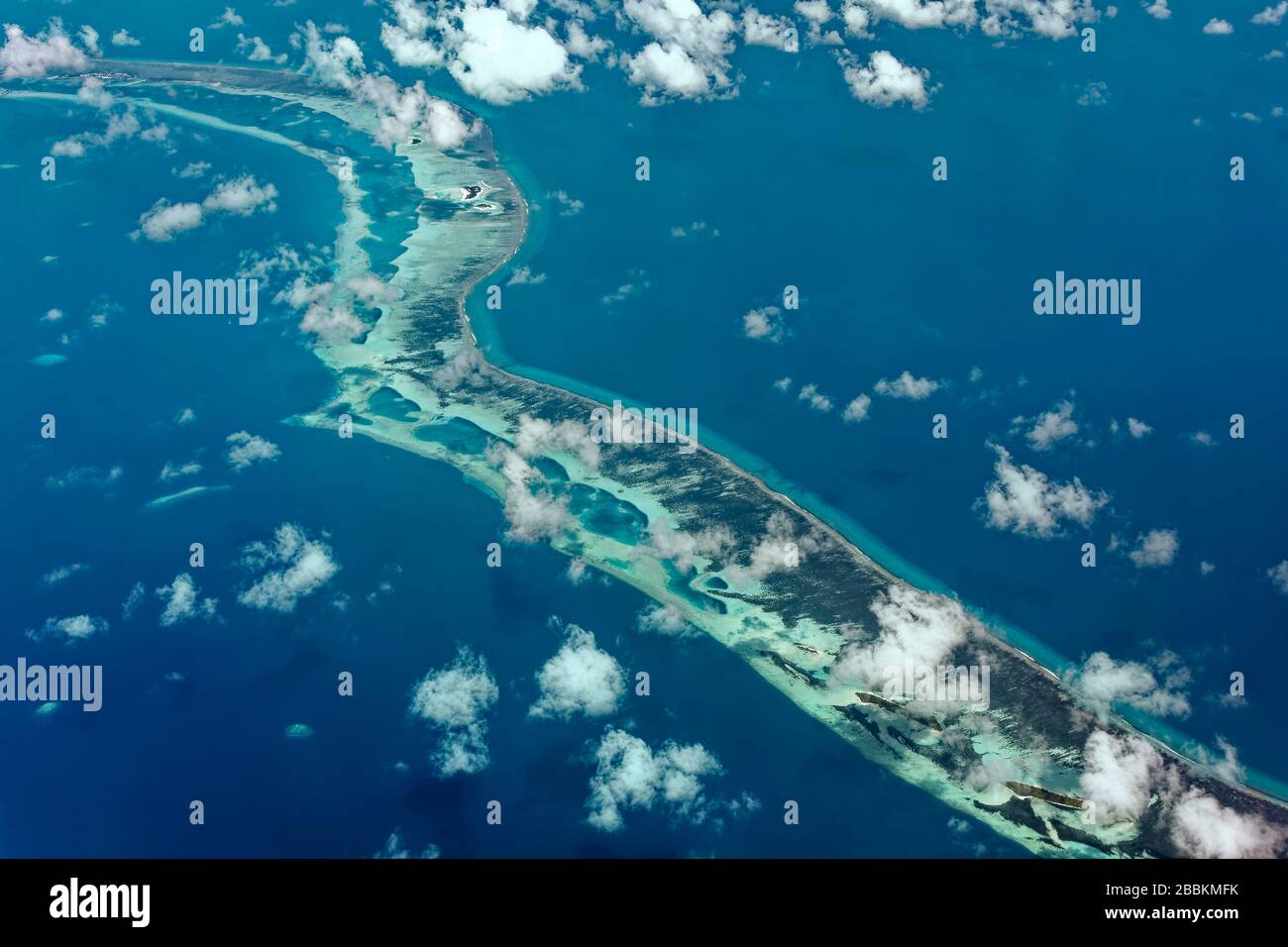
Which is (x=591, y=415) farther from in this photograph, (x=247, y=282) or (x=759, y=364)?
(x=247, y=282)

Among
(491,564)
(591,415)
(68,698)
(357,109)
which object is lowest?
(68,698)

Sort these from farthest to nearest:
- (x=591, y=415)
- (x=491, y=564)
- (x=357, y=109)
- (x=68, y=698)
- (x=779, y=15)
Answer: (x=779, y=15), (x=357, y=109), (x=591, y=415), (x=491, y=564), (x=68, y=698)

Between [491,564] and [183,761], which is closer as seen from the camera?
[183,761]

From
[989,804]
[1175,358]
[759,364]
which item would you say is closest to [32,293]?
[759,364]

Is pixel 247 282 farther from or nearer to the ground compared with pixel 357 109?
nearer to the ground

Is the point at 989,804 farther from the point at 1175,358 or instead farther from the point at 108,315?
the point at 108,315

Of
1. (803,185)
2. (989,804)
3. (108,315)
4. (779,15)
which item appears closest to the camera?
(989,804)
